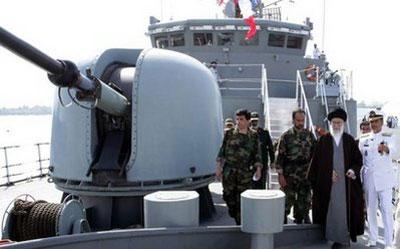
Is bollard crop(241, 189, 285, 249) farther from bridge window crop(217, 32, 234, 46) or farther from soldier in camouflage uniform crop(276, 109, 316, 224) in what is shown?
bridge window crop(217, 32, 234, 46)

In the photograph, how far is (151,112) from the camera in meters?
4.61

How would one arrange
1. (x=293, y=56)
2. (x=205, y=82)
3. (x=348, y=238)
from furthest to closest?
(x=293, y=56) < (x=205, y=82) < (x=348, y=238)

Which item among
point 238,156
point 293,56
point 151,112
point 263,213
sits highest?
point 293,56

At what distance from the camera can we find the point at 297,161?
4.59 m

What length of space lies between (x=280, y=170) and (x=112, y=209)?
1786 mm

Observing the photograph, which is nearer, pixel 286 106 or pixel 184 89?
pixel 184 89

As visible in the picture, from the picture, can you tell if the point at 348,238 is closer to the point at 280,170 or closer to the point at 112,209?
the point at 280,170

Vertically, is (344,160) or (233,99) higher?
(233,99)

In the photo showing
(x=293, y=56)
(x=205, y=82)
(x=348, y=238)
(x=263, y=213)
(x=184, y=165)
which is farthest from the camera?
(x=293, y=56)

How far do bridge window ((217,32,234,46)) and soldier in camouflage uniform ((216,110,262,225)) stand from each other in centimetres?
932

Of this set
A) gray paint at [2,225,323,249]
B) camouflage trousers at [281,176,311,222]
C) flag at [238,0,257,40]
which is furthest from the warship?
flag at [238,0,257,40]

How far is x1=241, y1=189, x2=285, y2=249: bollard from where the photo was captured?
10.6 feet

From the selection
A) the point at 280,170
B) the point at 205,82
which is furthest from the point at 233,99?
the point at 280,170

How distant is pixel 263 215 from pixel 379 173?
1.61m
